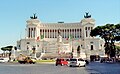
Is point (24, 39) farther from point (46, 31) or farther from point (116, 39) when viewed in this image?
point (116, 39)

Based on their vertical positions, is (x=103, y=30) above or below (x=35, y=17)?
below

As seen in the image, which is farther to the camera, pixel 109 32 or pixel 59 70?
pixel 109 32

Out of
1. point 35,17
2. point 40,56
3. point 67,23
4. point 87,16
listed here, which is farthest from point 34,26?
point 40,56

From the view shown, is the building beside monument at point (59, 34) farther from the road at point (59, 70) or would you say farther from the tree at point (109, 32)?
the road at point (59, 70)

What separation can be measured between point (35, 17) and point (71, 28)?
19.8 m

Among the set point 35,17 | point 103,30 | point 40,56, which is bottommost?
point 40,56

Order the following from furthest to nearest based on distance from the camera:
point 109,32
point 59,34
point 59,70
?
point 59,34 → point 109,32 → point 59,70

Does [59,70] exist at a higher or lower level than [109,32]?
lower

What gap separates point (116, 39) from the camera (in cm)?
8150

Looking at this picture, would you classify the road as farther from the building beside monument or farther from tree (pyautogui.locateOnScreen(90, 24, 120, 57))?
the building beside monument

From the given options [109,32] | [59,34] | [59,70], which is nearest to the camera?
[59,70]

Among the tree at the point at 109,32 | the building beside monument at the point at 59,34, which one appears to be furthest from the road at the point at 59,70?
the building beside monument at the point at 59,34

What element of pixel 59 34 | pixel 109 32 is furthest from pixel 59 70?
pixel 59 34

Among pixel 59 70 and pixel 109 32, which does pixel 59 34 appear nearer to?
pixel 109 32
